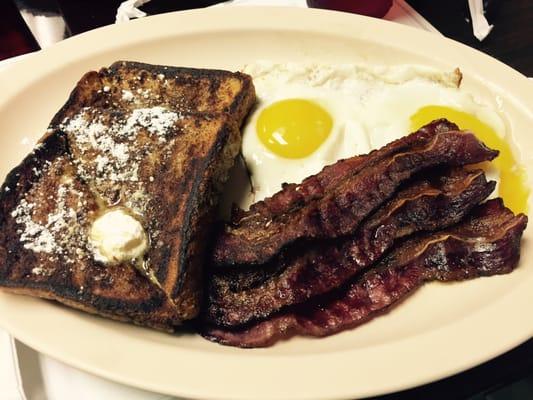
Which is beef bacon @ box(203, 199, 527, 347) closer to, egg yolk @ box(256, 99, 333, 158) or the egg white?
the egg white

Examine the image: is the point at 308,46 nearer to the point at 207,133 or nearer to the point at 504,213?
the point at 207,133

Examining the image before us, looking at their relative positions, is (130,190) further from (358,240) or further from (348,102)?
(348,102)

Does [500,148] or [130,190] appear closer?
[130,190]

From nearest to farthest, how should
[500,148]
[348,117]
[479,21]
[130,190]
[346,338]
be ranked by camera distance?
[346,338] → [130,190] → [500,148] → [348,117] → [479,21]

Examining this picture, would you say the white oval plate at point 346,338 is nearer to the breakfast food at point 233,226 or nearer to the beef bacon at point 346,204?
the breakfast food at point 233,226

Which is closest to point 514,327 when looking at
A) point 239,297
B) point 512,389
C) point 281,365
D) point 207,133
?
point 512,389

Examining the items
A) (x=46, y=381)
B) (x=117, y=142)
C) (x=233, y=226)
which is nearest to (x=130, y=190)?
(x=117, y=142)
